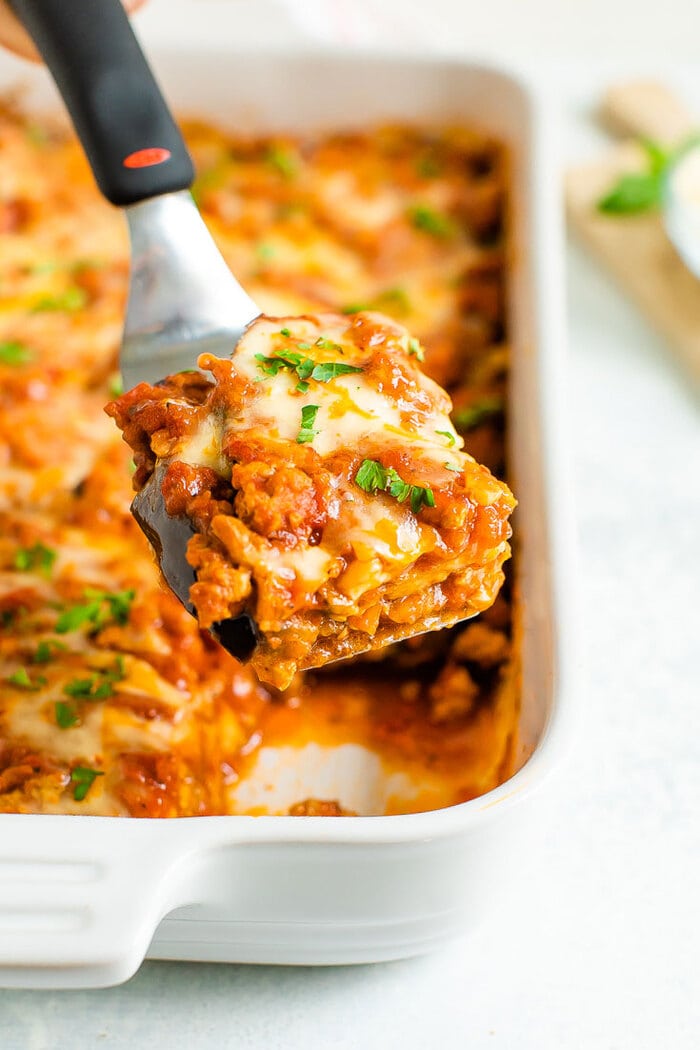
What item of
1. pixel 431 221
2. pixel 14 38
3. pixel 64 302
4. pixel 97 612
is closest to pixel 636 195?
pixel 431 221

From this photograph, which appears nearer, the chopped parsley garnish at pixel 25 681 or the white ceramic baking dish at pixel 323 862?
the white ceramic baking dish at pixel 323 862

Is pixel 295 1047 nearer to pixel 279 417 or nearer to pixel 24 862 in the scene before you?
pixel 24 862

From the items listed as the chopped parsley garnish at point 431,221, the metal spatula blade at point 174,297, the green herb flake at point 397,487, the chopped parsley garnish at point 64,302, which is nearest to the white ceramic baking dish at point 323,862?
the green herb flake at point 397,487

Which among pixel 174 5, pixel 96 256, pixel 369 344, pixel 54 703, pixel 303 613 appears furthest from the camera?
pixel 174 5

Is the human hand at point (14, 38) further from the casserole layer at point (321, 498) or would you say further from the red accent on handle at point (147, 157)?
the casserole layer at point (321, 498)

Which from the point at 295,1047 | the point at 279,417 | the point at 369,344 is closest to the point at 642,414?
the point at 369,344

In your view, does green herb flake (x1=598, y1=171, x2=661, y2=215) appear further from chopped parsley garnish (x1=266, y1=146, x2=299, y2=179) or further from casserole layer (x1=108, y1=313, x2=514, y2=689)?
casserole layer (x1=108, y1=313, x2=514, y2=689)
